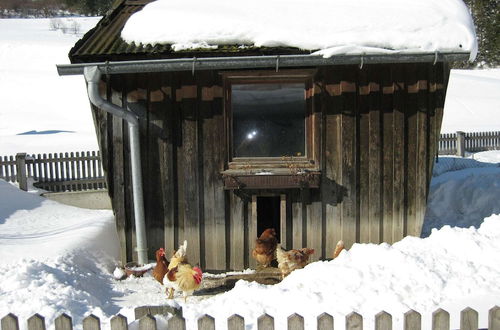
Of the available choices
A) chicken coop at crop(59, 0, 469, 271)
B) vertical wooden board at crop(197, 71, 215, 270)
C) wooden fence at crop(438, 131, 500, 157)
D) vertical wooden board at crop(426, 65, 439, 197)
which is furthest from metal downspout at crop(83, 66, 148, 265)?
wooden fence at crop(438, 131, 500, 157)

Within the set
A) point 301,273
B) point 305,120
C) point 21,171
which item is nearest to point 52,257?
point 301,273

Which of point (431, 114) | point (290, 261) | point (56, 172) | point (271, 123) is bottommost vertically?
point (56, 172)

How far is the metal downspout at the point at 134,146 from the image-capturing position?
7055 mm

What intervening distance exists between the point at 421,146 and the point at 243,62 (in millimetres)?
2992

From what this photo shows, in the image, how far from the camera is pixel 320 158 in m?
7.77

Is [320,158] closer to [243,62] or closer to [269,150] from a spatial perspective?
[269,150]

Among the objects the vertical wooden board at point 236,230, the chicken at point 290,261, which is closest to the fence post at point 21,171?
the vertical wooden board at point 236,230

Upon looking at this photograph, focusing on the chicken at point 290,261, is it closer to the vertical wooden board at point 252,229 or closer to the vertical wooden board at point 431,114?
the vertical wooden board at point 252,229

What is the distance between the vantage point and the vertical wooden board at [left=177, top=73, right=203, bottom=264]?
25.0 feet

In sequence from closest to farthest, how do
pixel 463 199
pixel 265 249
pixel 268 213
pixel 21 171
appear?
pixel 265 249
pixel 268 213
pixel 463 199
pixel 21 171

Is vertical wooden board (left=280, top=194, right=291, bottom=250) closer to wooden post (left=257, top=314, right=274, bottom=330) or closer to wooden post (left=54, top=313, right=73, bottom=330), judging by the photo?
wooden post (left=257, top=314, right=274, bottom=330)

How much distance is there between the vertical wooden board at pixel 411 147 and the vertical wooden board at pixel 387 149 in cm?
24

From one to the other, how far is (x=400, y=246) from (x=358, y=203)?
1270 mm

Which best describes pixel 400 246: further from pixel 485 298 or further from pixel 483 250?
pixel 485 298
